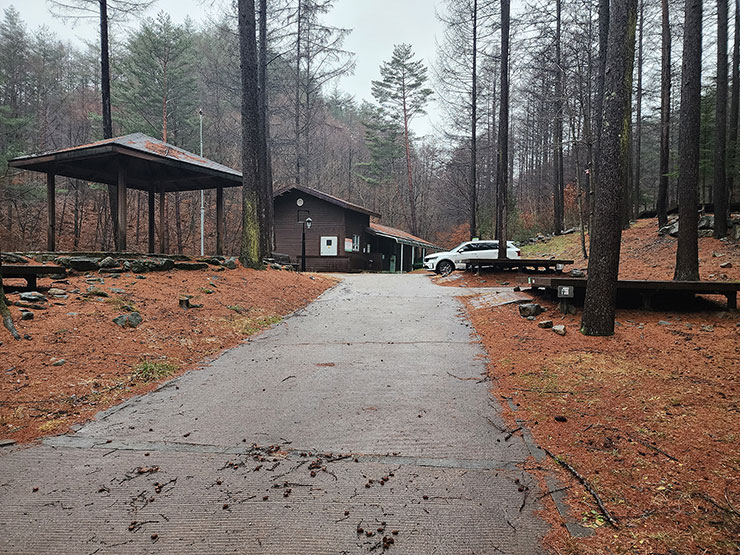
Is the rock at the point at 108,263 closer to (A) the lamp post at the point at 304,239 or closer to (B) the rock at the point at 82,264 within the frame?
(B) the rock at the point at 82,264

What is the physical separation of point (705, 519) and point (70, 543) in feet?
11.0

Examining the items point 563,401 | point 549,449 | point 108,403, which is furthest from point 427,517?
point 108,403

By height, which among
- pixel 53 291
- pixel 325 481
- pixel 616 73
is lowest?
pixel 325 481

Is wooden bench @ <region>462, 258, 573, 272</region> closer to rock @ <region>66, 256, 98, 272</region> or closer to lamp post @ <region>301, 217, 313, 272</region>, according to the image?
rock @ <region>66, 256, 98, 272</region>

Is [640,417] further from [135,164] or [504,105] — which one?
[135,164]

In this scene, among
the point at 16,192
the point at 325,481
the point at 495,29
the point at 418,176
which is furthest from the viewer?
the point at 418,176

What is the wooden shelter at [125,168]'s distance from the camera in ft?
35.1

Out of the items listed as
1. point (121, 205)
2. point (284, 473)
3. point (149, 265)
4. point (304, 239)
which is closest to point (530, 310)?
point (284, 473)

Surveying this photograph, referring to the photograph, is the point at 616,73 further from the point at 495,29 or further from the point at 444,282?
the point at 495,29

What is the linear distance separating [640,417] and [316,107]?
2812 cm

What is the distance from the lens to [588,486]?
2600 millimetres

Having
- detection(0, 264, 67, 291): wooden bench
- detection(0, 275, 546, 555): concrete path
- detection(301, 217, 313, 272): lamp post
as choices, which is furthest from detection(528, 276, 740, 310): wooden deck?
detection(301, 217, 313, 272): lamp post

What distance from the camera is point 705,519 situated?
2.22m

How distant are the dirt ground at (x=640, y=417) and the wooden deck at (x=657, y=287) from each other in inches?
14.1
